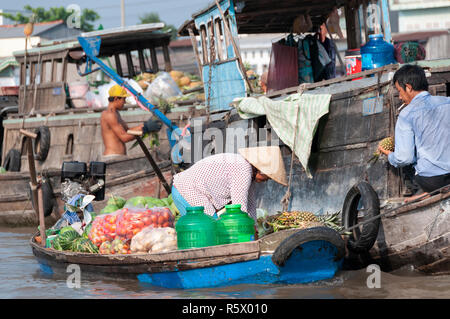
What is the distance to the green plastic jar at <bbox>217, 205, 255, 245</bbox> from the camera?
5.78 meters

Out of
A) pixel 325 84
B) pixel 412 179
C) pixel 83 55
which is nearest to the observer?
pixel 412 179

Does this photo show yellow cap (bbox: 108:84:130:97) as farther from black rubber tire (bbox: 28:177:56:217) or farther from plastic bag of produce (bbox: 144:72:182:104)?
plastic bag of produce (bbox: 144:72:182:104)

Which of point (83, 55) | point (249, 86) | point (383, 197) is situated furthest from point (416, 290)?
point (83, 55)

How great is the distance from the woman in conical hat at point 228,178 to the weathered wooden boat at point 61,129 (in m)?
5.12

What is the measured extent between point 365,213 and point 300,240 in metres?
0.92

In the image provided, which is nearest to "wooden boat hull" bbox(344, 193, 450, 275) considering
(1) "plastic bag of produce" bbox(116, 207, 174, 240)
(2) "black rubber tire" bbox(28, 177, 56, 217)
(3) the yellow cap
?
(1) "plastic bag of produce" bbox(116, 207, 174, 240)

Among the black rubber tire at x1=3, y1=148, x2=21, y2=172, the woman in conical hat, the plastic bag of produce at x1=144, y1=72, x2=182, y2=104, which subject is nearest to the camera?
the woman in conical hat

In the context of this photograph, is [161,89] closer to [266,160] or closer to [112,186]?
[112,186]

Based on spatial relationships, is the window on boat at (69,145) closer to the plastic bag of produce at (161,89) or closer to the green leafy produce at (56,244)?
the plastic bag of produce at (161,89)

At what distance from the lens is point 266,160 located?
5.84m

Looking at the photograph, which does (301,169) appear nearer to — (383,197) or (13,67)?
(383,197)

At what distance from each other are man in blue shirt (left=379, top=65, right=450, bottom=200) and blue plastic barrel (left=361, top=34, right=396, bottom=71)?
5.34ft

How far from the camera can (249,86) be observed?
9211 millimetres

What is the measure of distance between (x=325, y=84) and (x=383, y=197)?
1.63 m
